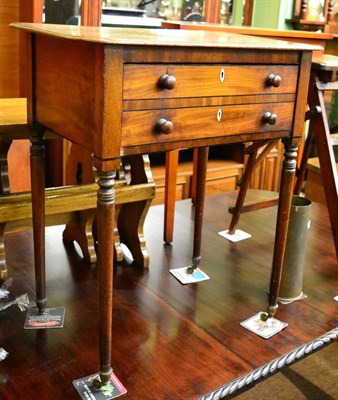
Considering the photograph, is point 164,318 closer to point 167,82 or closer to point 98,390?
point 98,390

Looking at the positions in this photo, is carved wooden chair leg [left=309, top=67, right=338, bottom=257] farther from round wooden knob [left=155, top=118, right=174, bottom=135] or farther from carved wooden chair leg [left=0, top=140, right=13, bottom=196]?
carved wooden chair leg [left=0, top=140, right=13, bottom=196]

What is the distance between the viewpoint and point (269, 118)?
53.9 inches

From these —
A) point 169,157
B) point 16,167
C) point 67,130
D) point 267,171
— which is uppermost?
point 67,130

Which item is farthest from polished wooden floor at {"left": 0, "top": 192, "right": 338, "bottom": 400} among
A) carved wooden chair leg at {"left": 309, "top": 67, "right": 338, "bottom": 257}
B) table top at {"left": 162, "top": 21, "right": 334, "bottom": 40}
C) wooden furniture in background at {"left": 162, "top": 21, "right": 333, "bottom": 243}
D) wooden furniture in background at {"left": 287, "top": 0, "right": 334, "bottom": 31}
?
wooden furniture in background at {"left": 287, "top": 0, "right": 334, "bottom": 31}

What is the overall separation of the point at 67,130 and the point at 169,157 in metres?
0.97

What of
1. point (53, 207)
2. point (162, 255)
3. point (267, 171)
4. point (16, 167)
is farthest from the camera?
point (267, 171)

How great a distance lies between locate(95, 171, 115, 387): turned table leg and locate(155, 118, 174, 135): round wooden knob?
138mm

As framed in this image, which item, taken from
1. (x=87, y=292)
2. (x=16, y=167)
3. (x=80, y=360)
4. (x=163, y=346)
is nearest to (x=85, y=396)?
(x=80, y=360)

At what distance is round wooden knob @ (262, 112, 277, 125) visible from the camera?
1367 mm

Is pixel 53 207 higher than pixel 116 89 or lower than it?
lower

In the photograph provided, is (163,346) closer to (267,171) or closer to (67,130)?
(67,130)

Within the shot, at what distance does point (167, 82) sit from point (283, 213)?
0.55m

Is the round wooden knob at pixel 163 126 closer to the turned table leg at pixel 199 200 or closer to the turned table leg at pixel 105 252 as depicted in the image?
the turned table leg at pixel 105 252

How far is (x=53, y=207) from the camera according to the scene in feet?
5.50
